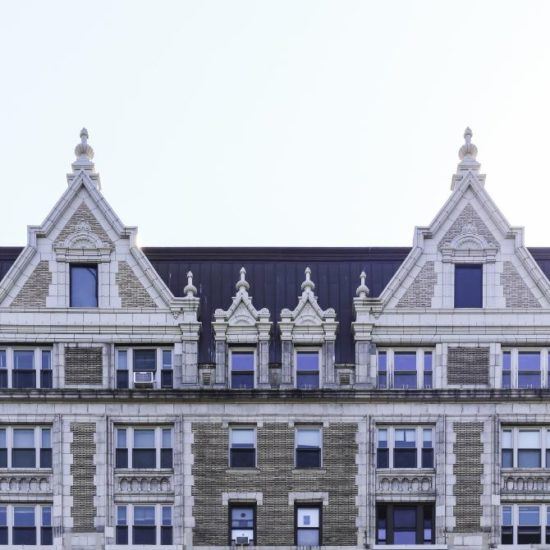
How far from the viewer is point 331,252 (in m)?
50.9

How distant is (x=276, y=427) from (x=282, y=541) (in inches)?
145

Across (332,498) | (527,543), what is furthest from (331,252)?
(527,543)

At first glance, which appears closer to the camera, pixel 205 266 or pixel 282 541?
pixel 282 541

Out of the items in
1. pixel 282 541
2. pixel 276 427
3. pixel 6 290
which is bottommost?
pixel 282 541

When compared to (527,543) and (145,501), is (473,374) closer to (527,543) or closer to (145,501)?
(527,543)

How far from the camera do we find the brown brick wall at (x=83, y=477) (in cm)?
4756

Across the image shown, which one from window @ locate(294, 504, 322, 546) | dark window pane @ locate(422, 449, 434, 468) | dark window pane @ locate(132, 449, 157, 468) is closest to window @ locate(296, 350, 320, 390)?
window @ locate(294, 504, 322, 546)

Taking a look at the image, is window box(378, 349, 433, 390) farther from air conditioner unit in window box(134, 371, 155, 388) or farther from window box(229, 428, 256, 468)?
air conditioner unit in window box(134, 371, 155, 388)

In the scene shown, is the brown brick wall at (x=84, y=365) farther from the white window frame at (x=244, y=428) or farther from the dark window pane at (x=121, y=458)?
the white window frame at (x=244, y=428)

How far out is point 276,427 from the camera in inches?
1900

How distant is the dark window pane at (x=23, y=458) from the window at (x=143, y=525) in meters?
3.17

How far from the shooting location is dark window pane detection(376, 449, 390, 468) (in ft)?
158

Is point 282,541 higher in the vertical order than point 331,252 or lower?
lower

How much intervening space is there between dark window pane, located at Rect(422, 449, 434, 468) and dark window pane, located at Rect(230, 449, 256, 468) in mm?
5533
